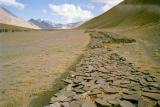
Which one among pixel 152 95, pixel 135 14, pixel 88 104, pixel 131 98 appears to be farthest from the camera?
pixel 135 14

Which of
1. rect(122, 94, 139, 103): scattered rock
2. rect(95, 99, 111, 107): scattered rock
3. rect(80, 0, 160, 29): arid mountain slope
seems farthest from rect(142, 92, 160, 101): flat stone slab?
rect(80, 0, 160, 29): arid mountain slope

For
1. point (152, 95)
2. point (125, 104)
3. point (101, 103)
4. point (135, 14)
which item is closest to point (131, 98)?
point (125, 104)

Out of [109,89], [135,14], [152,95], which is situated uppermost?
[135,14]

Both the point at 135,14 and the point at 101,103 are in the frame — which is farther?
the point at 135,14

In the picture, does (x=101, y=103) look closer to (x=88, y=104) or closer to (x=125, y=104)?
(x=88, y=104)

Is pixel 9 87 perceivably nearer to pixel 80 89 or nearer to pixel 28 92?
pixel 28 92

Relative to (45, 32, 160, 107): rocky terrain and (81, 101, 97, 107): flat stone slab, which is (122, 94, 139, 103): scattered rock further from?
(81, 101, 97, 107): flat stone slab

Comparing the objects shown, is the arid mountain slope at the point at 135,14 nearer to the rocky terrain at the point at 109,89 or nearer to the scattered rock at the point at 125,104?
the rocky terrain at the point at 109,89

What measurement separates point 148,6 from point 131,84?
5225 inches

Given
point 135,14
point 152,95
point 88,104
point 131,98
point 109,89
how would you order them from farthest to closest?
point 135,14, point 109,89, point 152,95, point 131,98, point 88,104

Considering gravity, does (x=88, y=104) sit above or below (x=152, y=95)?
below

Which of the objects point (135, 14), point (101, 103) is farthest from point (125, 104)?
point (135, 14)

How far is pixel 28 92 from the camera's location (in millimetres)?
10758

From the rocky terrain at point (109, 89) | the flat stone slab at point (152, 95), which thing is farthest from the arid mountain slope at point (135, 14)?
the flat stone slab at point (152, 95)
